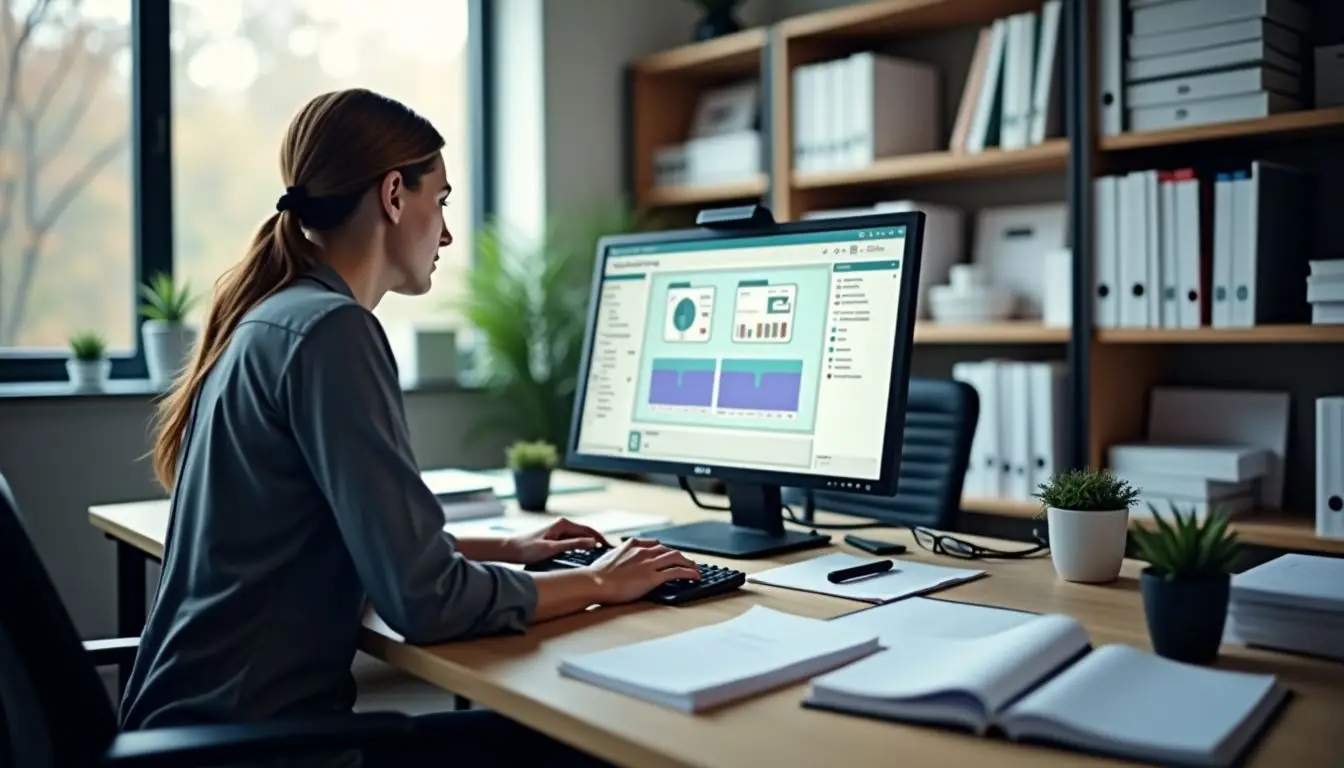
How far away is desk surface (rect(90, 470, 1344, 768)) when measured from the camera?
36.2 inches

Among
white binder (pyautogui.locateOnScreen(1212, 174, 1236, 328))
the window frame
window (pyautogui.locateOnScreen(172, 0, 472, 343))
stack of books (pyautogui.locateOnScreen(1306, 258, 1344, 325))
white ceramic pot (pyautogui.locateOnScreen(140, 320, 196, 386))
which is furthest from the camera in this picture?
window (pyautogui.locateOnScreen(172, 0, 472, 343))

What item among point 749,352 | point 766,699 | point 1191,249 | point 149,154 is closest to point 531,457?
point 749,352

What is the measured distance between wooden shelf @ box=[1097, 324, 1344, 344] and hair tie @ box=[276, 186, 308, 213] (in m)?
1.88

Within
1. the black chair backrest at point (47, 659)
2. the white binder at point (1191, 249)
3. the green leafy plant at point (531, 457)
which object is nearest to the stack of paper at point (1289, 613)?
the black chair backrest at point (47, 659)

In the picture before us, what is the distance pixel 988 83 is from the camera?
9.66 ft

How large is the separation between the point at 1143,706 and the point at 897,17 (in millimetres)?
2500

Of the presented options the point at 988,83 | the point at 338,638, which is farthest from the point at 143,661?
the point at 988,83

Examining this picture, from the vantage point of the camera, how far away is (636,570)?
1.42m

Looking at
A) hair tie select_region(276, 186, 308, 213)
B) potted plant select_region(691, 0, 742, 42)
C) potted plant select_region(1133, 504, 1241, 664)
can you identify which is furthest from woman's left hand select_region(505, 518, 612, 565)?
potted plant select_region(691, 0, 742, 42)

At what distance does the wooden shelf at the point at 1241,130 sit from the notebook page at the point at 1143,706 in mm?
1690

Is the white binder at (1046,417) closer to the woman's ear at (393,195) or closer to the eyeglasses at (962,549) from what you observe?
the eyeglasses at (962,549)

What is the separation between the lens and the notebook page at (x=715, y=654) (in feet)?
3.48

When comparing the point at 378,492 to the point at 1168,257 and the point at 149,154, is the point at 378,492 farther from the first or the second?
the point at 149,154

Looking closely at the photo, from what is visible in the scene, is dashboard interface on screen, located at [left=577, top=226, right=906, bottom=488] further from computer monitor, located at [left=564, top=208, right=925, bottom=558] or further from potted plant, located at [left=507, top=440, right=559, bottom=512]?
potted plant, located at [left=507, top=440, right=559, bottom=512]
